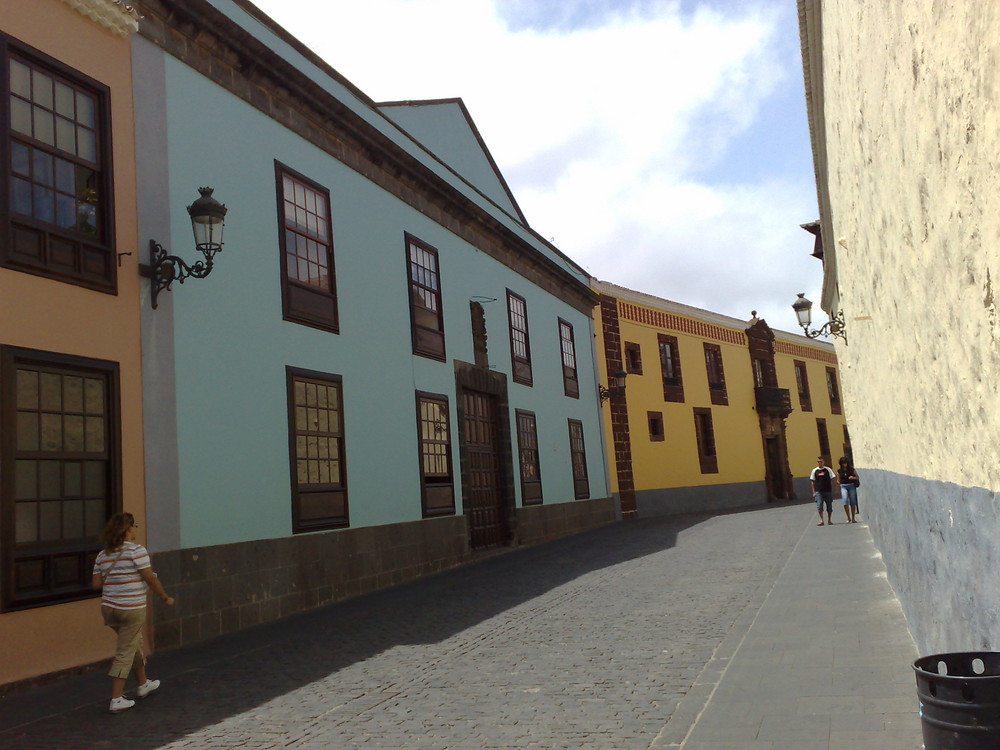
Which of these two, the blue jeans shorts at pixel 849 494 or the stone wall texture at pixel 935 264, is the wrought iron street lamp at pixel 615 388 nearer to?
the blue jeans shorts at pixel 849 494

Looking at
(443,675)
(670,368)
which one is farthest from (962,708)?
(670,368)

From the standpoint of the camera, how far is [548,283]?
2361cm

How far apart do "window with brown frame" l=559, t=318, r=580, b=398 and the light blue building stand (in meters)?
3.77

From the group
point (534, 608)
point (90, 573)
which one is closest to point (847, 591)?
point (534, 608)

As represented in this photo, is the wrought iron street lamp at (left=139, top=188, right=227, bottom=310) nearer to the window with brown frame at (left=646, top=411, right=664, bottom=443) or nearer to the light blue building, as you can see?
the light blue building

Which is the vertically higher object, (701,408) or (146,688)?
(701,408)

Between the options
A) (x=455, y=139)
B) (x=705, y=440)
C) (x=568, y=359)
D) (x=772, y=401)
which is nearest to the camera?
(x=455, y=139)

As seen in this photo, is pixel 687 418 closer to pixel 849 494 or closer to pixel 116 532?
pixel 849 494

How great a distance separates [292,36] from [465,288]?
647 cm

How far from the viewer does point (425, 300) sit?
1617 centimetres

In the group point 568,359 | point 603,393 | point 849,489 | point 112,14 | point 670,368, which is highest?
point 112,14

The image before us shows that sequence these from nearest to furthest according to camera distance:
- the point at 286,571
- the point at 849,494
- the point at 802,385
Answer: the point at 286,571
the point at 849,494
the point at 802,385

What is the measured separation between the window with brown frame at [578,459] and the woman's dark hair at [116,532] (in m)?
16.7

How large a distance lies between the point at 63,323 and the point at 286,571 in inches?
164
